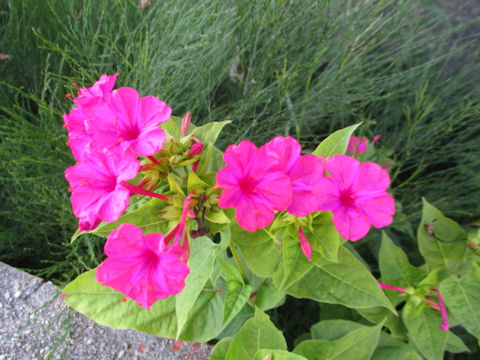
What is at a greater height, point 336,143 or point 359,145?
point 336,143

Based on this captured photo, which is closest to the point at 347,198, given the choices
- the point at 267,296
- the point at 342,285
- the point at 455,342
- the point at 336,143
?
the point at 336,143

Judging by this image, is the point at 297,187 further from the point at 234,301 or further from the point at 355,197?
the point at 234,301

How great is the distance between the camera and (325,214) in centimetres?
70

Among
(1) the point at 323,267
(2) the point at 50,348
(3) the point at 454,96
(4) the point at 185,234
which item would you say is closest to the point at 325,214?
(1) the point at 323,267

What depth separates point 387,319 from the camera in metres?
0.96

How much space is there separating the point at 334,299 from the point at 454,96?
3.81ft

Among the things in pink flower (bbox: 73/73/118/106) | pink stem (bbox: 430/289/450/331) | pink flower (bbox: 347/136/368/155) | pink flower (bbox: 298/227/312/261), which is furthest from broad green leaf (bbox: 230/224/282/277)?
pink flower (bbox: 347/136/368/155)

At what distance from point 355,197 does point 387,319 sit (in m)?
0.50

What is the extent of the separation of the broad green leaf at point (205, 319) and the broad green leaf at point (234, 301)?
2.4 inches

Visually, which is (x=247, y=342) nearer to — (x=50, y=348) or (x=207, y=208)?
(x=207, y=208)

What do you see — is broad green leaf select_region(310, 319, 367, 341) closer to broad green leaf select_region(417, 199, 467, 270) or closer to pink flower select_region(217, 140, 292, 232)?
broad green leaf select_region(417, 199, 467, 270)

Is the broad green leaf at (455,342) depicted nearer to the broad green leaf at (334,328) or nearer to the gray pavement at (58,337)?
the broad green leaf at (334,328)

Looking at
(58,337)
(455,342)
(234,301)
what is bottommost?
(58,337)

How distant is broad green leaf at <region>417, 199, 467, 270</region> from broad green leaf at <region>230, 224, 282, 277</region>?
44 cm
